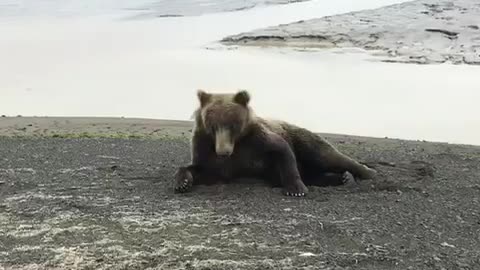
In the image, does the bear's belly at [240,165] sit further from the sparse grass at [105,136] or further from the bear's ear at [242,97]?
the sparse grass at [105,136]

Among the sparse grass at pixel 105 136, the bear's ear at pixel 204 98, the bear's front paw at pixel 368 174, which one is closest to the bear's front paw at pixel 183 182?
the bear's ear at pixel 204 98

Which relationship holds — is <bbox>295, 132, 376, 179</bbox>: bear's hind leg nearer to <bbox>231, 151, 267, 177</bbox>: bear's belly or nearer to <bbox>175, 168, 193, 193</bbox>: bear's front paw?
<bbox>231, 151, 267, 177</bbox>: bear's belly

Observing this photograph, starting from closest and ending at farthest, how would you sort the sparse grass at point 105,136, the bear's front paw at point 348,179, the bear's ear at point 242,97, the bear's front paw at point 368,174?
the bear's ear at point 242,97, the bear's front paw at point 348,179, the bear's front paw at point 368,174, the sparse grass at point 105,136

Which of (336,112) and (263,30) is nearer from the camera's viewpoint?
(336,112)

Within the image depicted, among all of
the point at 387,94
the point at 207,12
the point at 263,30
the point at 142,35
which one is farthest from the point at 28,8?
the point at 387,94

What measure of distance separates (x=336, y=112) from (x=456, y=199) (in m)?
5.89

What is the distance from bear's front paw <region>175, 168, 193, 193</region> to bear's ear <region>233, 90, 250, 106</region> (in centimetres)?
81

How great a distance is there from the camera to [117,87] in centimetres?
1491

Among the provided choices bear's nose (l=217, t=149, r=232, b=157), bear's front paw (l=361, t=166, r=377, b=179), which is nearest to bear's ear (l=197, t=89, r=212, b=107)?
bear's nose (l=217, t=149, r=232, b=157)

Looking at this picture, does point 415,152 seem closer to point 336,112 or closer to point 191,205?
point 336,112

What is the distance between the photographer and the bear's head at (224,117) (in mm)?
6793

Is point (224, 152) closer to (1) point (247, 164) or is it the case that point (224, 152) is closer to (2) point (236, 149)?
(2) point (236, 149)

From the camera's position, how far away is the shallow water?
487 inches

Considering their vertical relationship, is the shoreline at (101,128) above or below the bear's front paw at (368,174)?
above
